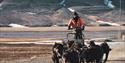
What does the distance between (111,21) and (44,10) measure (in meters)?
15.6

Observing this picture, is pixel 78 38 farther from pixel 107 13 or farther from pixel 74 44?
pixel 107 13

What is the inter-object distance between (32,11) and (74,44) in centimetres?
9464

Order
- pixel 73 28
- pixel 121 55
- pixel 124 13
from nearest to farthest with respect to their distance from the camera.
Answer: pixel 73 28 → pixel 121 55 → pixel 124 13

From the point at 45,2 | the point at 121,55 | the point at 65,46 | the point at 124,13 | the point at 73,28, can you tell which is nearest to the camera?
the point at 65,46

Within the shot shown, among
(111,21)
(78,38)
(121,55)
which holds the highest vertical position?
(78,38)

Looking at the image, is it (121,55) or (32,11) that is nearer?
(121,55)

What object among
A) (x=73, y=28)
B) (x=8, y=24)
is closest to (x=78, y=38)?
→ (x=73, y=28)

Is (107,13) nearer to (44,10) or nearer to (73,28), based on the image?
(44,10)

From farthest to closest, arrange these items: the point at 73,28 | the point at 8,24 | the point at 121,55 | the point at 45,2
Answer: the point at 45,2
the point at 8,24
the point at 121,55
the point at 73,28

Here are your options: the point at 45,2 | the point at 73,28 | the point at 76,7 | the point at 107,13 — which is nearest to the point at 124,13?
the point at 107,13

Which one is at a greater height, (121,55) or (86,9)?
(121,55)

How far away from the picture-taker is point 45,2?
395 feet

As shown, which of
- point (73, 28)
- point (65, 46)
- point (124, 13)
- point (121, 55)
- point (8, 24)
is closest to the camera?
point (65, 46)

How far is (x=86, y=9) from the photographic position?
117m
